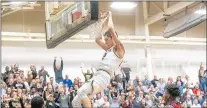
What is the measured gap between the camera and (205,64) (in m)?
24.8

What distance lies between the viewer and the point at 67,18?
880 cm

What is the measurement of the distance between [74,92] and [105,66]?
8.58 metres

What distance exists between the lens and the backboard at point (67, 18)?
295 inches

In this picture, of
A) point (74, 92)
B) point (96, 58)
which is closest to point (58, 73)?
point (74, 92)

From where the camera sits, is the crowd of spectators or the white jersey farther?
the crowd of spectators

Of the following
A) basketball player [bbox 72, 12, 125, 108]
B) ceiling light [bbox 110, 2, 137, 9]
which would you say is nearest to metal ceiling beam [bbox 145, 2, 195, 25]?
ceiling light [bbox 110, 2, 137, 9]

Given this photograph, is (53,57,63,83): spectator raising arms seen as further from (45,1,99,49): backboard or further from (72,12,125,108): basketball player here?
(72,12,125,108): basketball player

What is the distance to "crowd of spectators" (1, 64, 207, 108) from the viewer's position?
13.4 meters

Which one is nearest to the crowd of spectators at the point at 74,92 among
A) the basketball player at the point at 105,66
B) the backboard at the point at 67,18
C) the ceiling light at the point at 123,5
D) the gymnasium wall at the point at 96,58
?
the gymnasium wall at the point at 96,58

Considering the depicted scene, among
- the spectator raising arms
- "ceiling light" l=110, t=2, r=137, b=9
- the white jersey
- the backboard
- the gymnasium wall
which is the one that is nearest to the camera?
the white jersey

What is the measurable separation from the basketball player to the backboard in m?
→ 0.86

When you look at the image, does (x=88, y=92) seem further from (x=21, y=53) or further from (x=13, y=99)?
(x=21, y=53)

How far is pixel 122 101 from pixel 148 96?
129cm

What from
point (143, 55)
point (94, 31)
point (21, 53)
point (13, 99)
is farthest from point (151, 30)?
point (94, 31)
